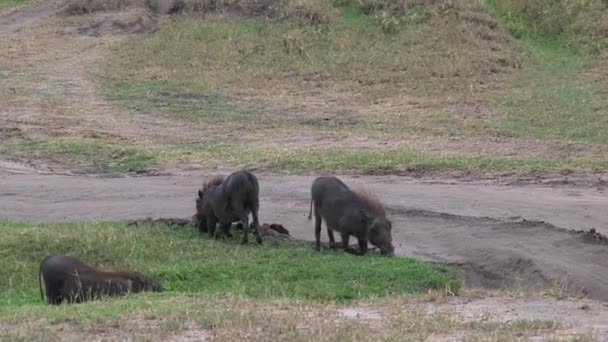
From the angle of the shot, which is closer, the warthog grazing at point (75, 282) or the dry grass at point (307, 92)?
the warthog grazing at point (75, 282)

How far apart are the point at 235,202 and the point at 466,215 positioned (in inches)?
116

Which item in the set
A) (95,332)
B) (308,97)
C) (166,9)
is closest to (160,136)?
(308,97)

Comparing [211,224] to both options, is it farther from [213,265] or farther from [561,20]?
[561,20]

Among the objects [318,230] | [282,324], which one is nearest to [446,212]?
[318,230]

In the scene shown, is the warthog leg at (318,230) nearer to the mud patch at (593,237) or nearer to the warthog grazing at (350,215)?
the warthog grazing at (350,215)

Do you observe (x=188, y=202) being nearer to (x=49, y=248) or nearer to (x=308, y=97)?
(x=49, y=248)

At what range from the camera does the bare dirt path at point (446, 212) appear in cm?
1285

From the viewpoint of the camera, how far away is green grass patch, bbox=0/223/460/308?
1170cm

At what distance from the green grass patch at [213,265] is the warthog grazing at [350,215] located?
0.23m

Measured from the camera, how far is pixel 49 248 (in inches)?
518

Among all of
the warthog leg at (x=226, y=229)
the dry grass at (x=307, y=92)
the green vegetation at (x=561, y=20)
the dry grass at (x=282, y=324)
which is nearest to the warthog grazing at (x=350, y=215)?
the warthog leg at (x=226, y=229)

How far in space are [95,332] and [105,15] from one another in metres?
25.6

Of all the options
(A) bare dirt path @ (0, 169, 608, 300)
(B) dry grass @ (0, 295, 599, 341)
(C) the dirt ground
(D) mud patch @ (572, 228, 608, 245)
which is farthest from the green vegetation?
(B) dry grass @ (0, 295, 599, 341)

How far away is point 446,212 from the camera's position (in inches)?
607
